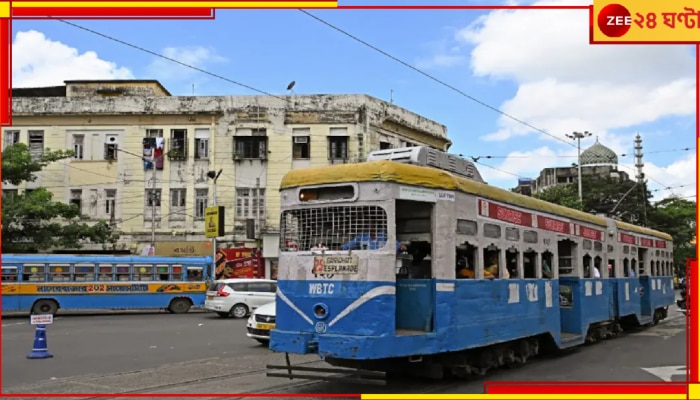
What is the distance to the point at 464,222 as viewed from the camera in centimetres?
923

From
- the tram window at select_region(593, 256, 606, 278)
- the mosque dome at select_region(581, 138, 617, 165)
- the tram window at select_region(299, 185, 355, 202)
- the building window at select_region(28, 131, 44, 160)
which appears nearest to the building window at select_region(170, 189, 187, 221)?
the building window at select_region(28, 131, 44, 160)

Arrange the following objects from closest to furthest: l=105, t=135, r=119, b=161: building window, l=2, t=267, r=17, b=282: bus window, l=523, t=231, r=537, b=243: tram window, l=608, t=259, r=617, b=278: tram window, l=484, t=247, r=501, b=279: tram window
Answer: l=484, t=247, r=501, b=279: tram window < l=523, t=231, r=537, b=243: tram window < l=608, t=259, r=617, b=278: tram window < l=2, t=267, r=17, b=282: bus window < l=105, t=135, r=119, b=161: building window

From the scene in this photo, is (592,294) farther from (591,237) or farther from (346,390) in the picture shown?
(346,390)

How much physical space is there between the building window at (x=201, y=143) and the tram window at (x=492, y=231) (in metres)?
25.3

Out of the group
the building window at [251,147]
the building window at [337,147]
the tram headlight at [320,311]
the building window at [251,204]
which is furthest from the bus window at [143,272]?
the tram headlight at [320,311]

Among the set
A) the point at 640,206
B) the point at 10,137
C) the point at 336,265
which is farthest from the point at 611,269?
the point at 640,206

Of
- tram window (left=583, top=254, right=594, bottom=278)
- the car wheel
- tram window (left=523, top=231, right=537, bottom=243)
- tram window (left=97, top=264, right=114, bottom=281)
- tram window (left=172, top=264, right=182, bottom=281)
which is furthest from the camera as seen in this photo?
tram window (left=172, top=264, right=182, bottom=281)

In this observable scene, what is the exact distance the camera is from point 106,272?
26.4 m

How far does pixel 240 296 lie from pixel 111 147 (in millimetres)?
13523

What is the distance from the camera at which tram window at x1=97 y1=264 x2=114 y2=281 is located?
26.3 m

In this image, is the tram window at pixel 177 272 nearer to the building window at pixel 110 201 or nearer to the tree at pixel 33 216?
the tree at pixel 33 216

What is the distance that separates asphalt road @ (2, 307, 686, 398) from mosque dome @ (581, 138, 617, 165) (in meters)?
63.3

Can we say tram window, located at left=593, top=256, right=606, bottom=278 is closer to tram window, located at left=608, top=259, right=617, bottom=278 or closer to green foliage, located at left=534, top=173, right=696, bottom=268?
tram window, located at left=608, top=259, right=617, bottom=278

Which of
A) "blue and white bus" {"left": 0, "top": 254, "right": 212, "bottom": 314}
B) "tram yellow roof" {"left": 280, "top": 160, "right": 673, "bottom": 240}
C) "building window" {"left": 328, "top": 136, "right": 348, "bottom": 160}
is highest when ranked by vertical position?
"building window" {"left": 328, "top": 136, "right": 348, "bottom": 160}
